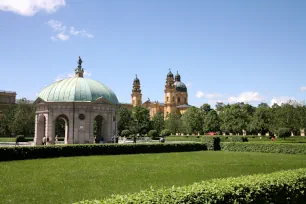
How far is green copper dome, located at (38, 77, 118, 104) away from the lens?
132 feet

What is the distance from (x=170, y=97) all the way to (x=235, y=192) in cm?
12121

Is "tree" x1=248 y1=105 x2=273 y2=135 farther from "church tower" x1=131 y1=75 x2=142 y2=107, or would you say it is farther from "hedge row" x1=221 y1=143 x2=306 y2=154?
"church tower" x1=131 y1=75 x2=142 y2=107

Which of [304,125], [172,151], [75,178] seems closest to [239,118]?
[304,125]

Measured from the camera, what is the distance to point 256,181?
9891 mm

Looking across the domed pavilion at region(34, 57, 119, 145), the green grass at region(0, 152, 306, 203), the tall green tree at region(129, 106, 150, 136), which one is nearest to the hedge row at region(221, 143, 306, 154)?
the domed pavilion at region(34, 57, 119, 145)

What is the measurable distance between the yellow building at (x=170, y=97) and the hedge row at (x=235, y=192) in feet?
385

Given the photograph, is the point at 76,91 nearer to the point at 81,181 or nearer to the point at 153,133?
the point at 81,181

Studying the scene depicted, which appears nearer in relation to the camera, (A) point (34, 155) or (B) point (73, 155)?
(A) point (34, 155)

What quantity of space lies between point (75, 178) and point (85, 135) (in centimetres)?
2440

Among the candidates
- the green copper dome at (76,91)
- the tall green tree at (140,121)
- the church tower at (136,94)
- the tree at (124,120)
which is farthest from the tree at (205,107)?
the green copper dome at (76,91)

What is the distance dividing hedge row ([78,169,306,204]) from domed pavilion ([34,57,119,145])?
31.5 metres

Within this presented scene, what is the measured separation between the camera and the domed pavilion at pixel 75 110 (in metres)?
40.0

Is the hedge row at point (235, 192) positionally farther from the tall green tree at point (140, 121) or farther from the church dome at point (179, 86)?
the church dome at point (179, 86)

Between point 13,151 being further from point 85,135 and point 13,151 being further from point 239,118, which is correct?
point 239,118
